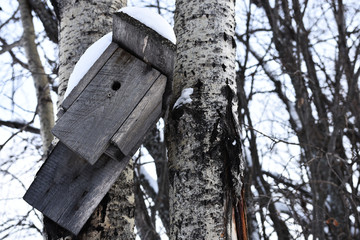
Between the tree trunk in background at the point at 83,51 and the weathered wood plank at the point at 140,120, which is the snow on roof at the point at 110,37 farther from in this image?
the tree trunk in background at the point at 83,51

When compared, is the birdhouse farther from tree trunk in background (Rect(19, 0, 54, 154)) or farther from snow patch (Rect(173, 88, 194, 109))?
tree trunk in background (Rect(19, 0, 54, 154))

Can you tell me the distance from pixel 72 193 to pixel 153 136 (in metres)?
3.62

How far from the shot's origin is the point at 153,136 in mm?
5117

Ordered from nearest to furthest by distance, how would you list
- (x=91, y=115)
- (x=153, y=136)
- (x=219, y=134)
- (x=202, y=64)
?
(x=91, y=115) → (x=219, y=134) → (x=202, y=64) → (x=153, y=136)

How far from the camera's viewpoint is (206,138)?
155cm

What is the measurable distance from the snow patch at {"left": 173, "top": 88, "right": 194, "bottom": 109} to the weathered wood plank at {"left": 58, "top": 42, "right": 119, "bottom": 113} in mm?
326

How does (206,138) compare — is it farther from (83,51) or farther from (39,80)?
(39,80)

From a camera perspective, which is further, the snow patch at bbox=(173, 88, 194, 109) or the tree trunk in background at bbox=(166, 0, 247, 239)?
the snow patch at bbox=(173, 88, 194, 109)

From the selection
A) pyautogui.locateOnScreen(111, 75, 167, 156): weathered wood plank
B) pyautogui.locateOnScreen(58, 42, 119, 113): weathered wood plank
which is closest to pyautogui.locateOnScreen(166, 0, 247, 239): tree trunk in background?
pyautogui.locateOnScreen(111, 75, 167, 156): weathered wood plank

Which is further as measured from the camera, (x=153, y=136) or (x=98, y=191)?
(x=153, y=136)

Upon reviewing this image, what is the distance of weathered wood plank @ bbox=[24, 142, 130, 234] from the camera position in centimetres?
147

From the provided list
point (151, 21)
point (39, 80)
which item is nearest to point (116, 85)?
point (151, 21)

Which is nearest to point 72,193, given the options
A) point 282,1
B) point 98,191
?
point 98,191

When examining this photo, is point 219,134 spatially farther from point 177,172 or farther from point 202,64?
point 202,64
